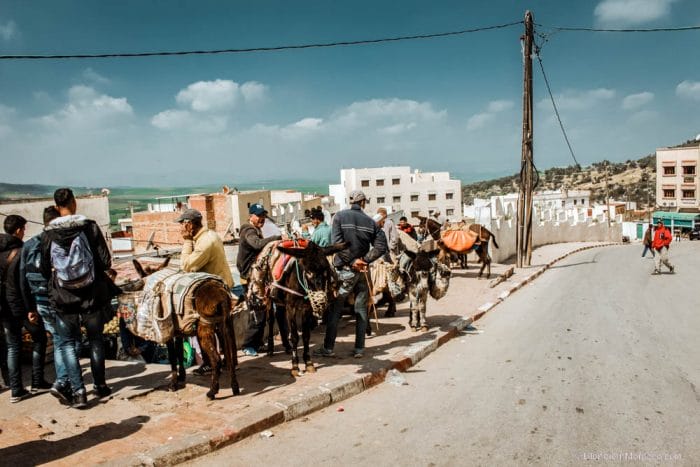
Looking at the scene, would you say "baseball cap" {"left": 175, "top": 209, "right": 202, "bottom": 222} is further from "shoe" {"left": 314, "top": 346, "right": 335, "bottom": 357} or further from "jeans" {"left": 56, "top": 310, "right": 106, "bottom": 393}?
"shoe" {"left": 314, "top": 346, "right": 335, "bottom": 357}

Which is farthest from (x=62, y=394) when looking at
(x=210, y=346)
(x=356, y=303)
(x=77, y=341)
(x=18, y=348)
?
(x=356, y=303)

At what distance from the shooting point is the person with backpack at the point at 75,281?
17.2 feet

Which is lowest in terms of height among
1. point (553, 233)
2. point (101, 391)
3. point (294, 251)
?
point (553, 233)

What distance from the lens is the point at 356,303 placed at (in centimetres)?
711

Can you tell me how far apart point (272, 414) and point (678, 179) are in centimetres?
7849

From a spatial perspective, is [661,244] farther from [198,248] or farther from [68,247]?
[68,247]

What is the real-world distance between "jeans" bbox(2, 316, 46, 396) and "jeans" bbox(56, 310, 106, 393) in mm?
669

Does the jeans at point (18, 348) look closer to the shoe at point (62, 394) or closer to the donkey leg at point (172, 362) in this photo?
the shoe at point (62, 394)

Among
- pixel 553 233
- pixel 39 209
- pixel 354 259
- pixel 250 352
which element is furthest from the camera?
pixel 553 233

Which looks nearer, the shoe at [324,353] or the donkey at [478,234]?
the shoe at [324,353]

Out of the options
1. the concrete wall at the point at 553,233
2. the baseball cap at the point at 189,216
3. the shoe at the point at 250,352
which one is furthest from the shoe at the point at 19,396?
the concrete wall at the point at 553,233

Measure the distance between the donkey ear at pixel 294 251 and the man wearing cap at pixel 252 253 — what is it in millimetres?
942

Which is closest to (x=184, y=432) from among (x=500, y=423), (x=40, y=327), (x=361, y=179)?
(x=40, y=327)

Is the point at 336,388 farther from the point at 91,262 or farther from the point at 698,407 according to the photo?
the point at 698,407
